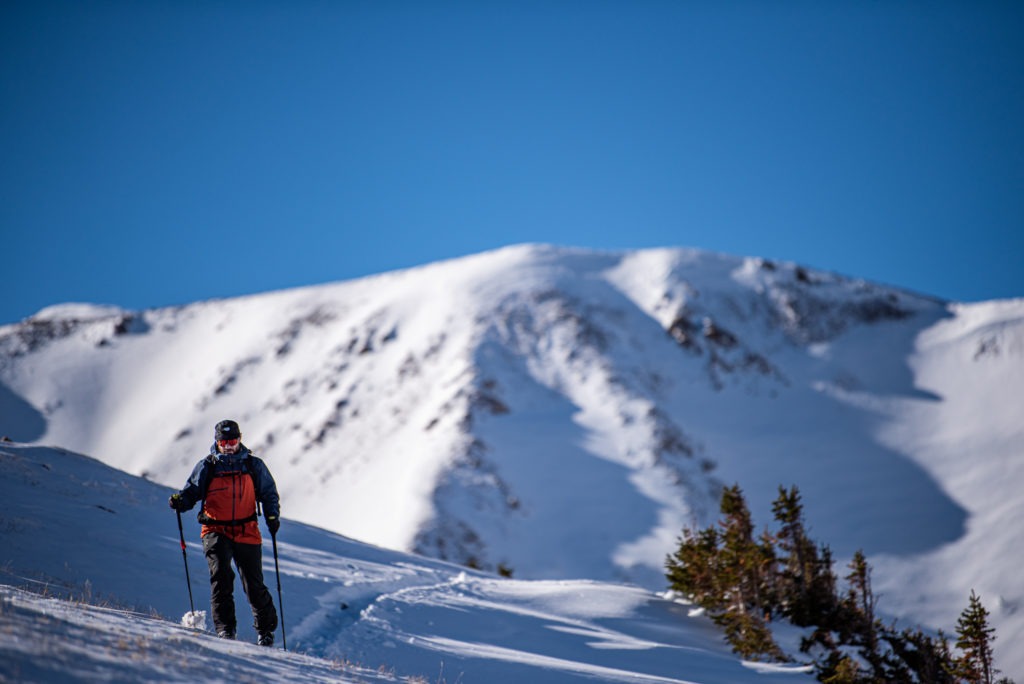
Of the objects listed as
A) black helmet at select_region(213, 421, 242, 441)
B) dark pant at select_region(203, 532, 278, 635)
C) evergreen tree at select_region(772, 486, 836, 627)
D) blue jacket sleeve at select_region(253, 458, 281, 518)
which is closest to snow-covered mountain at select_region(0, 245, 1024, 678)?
evergreen tree at select_region(772, 486, 836, 627)

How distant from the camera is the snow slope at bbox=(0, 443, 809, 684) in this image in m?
7.05

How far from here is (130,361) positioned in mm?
109250

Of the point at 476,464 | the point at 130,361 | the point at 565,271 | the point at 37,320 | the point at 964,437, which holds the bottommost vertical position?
the point at 476,464

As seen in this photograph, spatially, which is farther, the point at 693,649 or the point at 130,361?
the point at 130,361

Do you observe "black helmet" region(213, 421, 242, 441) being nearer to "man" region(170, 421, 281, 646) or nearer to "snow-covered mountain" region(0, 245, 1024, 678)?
"man" region(170, 421, 281, 646)

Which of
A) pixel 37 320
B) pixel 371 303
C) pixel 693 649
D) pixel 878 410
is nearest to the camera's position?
pixel 693 649

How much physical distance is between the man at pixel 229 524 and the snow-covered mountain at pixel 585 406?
39.9 m

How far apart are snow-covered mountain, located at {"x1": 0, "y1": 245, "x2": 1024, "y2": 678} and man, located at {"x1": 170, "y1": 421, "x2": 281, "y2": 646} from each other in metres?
39.9

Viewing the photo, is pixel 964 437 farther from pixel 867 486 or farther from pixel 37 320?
pixel 37 320

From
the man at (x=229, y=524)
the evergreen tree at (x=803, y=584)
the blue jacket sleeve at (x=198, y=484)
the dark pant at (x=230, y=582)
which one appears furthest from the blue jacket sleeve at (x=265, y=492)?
the evergreen tree at (x=803, y=584)

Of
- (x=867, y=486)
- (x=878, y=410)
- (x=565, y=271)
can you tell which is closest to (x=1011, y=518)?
(x=867, y=486)

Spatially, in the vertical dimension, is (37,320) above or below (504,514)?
above

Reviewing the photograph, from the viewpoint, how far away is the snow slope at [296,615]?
7055mm

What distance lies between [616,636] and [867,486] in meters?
59.3
